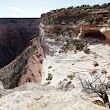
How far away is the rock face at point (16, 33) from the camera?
83956 millimetres

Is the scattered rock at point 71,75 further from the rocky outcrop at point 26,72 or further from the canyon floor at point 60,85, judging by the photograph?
the rocky outcrop at point 26,72

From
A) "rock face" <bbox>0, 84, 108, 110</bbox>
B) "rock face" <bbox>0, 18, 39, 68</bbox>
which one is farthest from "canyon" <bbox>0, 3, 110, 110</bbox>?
"rock face" <bbox>0, 18, 39, 68</bbox>

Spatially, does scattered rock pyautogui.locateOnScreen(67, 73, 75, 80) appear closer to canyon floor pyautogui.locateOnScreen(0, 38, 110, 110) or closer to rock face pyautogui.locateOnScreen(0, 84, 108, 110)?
canyon floor pyautogui.locateOnScreen(0, 38, 110, 110)

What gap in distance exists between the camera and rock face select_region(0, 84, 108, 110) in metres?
10.6

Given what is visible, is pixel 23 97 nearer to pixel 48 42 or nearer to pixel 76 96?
pixel 76 96

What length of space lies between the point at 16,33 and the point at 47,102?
7919 cm

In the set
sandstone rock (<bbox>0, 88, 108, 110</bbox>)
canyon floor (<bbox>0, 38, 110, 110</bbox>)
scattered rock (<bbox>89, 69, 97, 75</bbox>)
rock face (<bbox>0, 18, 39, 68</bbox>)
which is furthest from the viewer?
rock face (<bbox>0, 18, 39, 68</bbox>)

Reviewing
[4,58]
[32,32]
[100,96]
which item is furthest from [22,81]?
[32,32]

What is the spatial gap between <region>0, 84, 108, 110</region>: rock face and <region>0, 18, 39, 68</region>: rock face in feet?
227

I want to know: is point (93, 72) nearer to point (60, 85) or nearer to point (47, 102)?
point (60, 85)

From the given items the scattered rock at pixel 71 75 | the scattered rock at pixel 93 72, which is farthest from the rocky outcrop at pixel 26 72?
the scattered rock at pixel 93 72

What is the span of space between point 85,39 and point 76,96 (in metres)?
19.5

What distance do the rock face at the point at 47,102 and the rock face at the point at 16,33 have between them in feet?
227

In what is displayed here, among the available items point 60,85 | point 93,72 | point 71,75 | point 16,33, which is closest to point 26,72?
point 71,75
